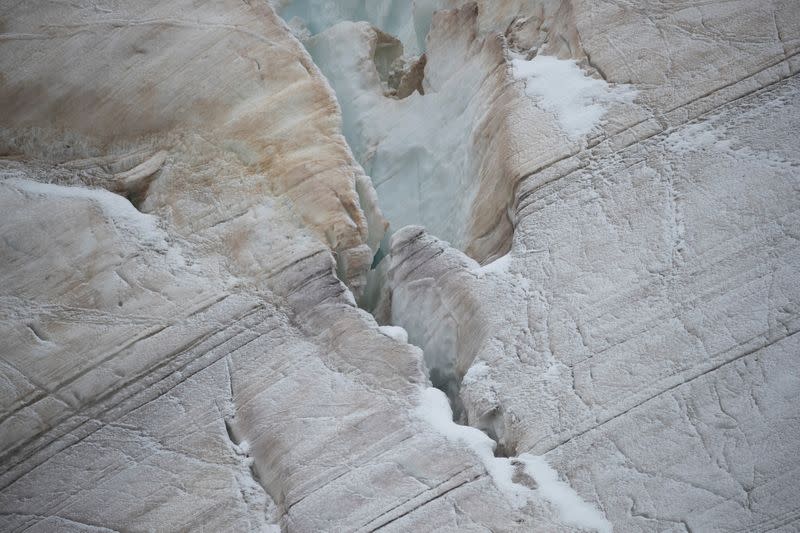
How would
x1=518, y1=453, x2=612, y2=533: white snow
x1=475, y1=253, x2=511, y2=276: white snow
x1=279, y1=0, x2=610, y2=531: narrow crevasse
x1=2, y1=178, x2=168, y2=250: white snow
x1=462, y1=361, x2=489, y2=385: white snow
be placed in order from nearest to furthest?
x1=518, y1=453, x2=612, y2=533: white snow, x1=279, y1=0, x2=610, y2=531: narrow crevasse, x1=462, y1=361, x2=489, y2=385: white snow, x1=475, y1=253, x2=511, y2=276: white snow, x1=2, y1=178, x2=168, y2=250: white snow

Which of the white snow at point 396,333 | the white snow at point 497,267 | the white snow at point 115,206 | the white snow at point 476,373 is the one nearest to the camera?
the white snow at point 476,373

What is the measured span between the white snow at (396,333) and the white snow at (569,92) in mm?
1632

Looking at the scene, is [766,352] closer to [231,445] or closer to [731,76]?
[731,76]

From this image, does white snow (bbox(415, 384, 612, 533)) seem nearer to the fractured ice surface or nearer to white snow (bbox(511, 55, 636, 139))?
the fractured ice surface

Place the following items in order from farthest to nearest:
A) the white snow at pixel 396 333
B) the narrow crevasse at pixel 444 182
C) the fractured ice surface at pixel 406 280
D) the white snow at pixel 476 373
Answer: the white snow at pixel 396 333, the white snow at pixel 476 373, the narrow crevasse at pixel 444 182, the fractured ice surface at pixel 406 280

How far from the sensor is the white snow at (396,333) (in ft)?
14.7

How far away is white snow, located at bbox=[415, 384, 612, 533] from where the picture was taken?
3.62 metres

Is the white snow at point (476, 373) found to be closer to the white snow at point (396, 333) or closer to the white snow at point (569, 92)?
the white snow at point (396, 333)

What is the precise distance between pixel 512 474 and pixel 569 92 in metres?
2.60

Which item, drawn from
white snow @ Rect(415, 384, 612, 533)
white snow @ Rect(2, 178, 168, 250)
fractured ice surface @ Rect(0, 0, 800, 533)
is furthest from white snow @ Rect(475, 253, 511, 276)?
white snow @ Rect(2, 178, 168, 250)

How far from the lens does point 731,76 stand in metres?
4.79

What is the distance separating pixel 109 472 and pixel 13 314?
46.3 inches

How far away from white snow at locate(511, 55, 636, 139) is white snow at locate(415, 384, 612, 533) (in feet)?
6.56

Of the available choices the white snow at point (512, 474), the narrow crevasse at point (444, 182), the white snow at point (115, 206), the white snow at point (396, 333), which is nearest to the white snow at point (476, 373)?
the narrow crevasse at point (444, 182)
